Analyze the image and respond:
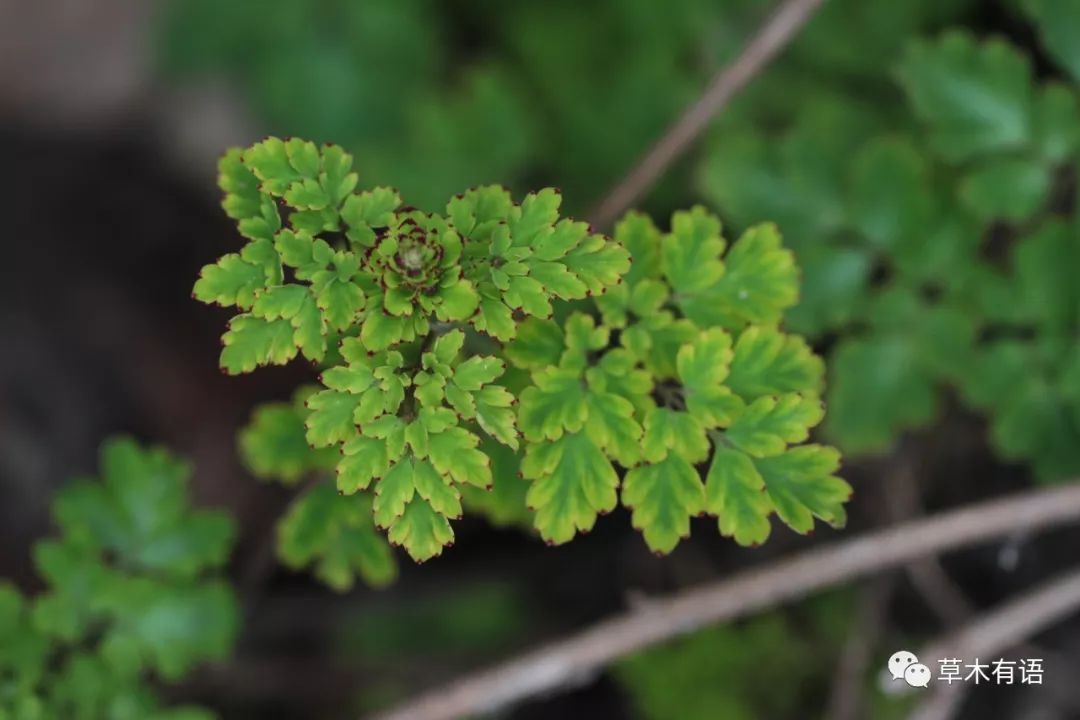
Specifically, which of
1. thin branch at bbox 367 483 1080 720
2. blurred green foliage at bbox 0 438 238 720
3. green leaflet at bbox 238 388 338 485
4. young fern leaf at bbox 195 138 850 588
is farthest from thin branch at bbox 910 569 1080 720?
blurred green foliage at bbox 0 438 238 720

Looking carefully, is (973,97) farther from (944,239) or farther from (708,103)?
(708,103)

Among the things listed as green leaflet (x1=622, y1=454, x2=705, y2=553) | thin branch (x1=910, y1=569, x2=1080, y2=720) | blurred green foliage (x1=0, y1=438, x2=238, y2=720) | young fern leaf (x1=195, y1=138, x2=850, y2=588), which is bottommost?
blurred green foliage (x1=0, y1=438, x2=238, y2=720)

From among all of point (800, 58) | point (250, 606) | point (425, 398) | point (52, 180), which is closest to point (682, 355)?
point (425, 398)

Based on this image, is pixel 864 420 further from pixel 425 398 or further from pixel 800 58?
pixel 425 398

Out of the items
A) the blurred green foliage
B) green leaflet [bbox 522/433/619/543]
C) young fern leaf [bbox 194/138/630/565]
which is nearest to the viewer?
young fern leaf [bbox 194/138/630/565]

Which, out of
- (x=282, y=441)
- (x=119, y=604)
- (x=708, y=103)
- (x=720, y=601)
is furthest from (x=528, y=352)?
(x=119, y=604)

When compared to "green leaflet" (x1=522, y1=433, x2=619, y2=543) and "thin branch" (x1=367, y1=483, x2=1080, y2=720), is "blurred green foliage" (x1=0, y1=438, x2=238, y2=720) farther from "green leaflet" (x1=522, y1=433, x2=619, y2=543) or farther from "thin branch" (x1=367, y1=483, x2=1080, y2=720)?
"green leaflet" (x1=522, y1=433, x2=619, y2=543)
